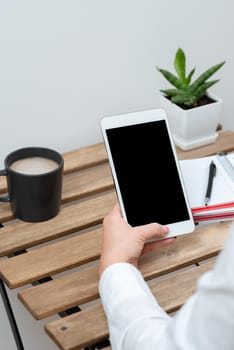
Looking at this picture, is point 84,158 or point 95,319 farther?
point 84,158

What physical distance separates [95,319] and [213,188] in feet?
1.00

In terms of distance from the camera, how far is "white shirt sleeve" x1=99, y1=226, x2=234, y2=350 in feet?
2.12

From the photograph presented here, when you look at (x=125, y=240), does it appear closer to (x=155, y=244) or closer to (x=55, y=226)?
(x=155, y=244)

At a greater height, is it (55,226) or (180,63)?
(180,63)

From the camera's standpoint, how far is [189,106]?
1315 mm

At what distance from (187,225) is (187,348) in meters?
0.40

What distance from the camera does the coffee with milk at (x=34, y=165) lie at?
45.3 inches

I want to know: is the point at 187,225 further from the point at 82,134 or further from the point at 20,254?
the point at 82,134

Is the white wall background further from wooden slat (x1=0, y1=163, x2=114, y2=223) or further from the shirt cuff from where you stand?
the shirt cuff

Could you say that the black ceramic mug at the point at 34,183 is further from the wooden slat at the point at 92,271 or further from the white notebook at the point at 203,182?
the white notebook at the point at 203,182

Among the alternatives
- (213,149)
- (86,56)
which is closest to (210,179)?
(213,149)

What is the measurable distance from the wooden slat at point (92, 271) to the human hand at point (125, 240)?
25mm

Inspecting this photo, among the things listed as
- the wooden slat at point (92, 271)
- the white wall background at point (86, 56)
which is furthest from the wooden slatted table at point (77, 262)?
the white wall background at point (86, 56)

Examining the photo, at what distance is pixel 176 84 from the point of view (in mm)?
1315
